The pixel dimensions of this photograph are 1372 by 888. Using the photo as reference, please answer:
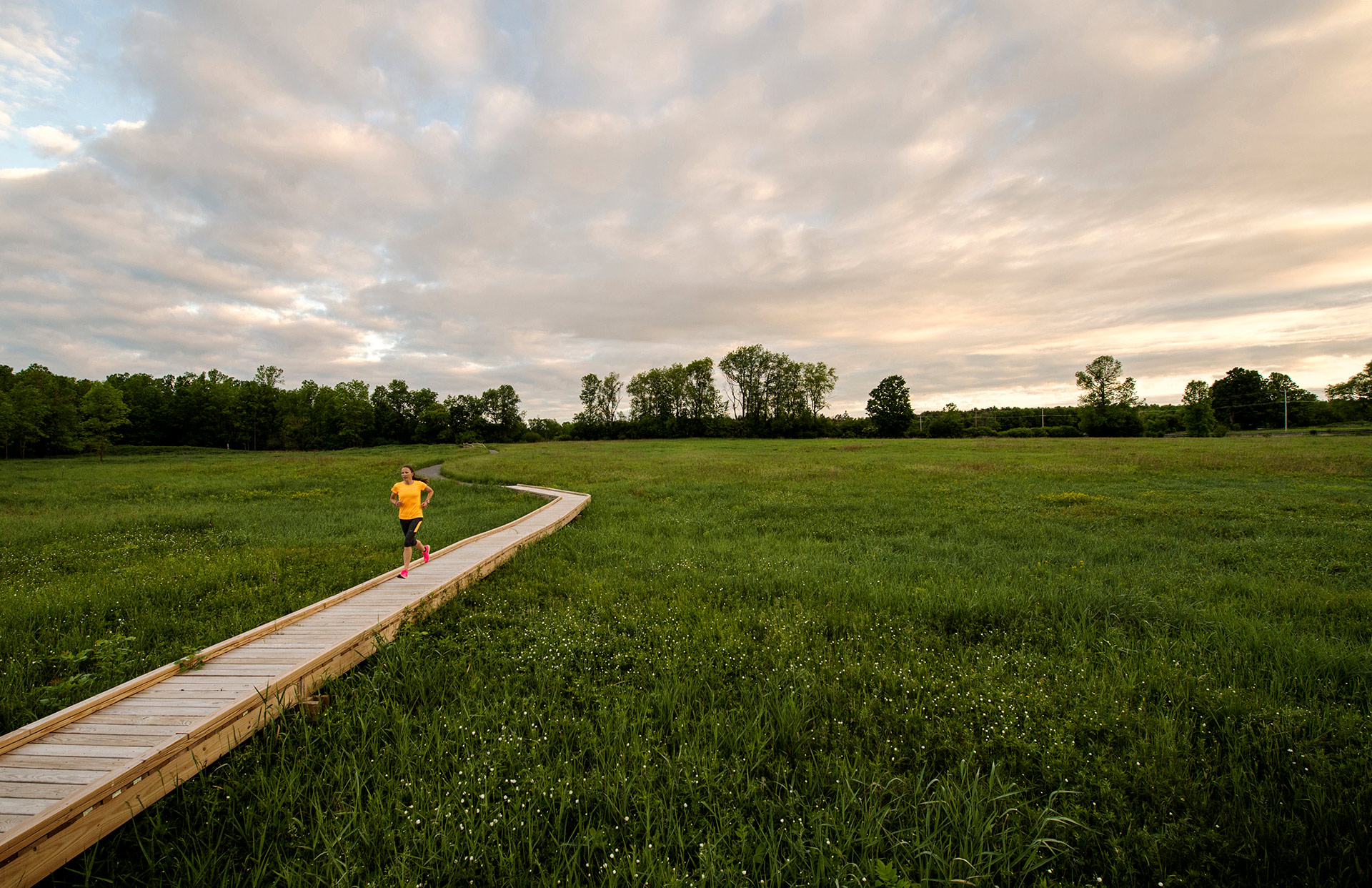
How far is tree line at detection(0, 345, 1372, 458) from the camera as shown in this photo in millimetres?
82938

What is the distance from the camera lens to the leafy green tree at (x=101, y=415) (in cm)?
5531

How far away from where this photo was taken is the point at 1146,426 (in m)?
81.7

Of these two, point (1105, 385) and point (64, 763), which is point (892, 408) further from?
point (64, 763)

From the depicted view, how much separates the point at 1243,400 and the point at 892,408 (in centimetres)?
6166

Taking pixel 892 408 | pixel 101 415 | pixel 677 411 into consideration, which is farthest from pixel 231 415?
pixel 892 408

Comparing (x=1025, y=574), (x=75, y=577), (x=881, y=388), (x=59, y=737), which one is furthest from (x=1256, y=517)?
(x=881, y=388)

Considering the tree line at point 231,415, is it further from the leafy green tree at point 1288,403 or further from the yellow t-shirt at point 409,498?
the leafy green tree at point 1288,403

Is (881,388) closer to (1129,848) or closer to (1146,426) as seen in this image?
(1146,426)

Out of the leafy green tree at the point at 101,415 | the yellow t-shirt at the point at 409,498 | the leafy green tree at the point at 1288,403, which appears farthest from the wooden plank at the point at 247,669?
the leafy green tree at the point at 1288,403

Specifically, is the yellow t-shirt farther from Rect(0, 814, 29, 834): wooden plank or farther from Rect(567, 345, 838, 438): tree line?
Rect(567, 345, 838, 438): tree line

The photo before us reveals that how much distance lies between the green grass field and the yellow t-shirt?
1324 millimetres

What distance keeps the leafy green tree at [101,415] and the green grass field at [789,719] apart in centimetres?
6560

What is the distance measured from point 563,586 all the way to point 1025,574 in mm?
8336

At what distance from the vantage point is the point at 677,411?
105 meters
